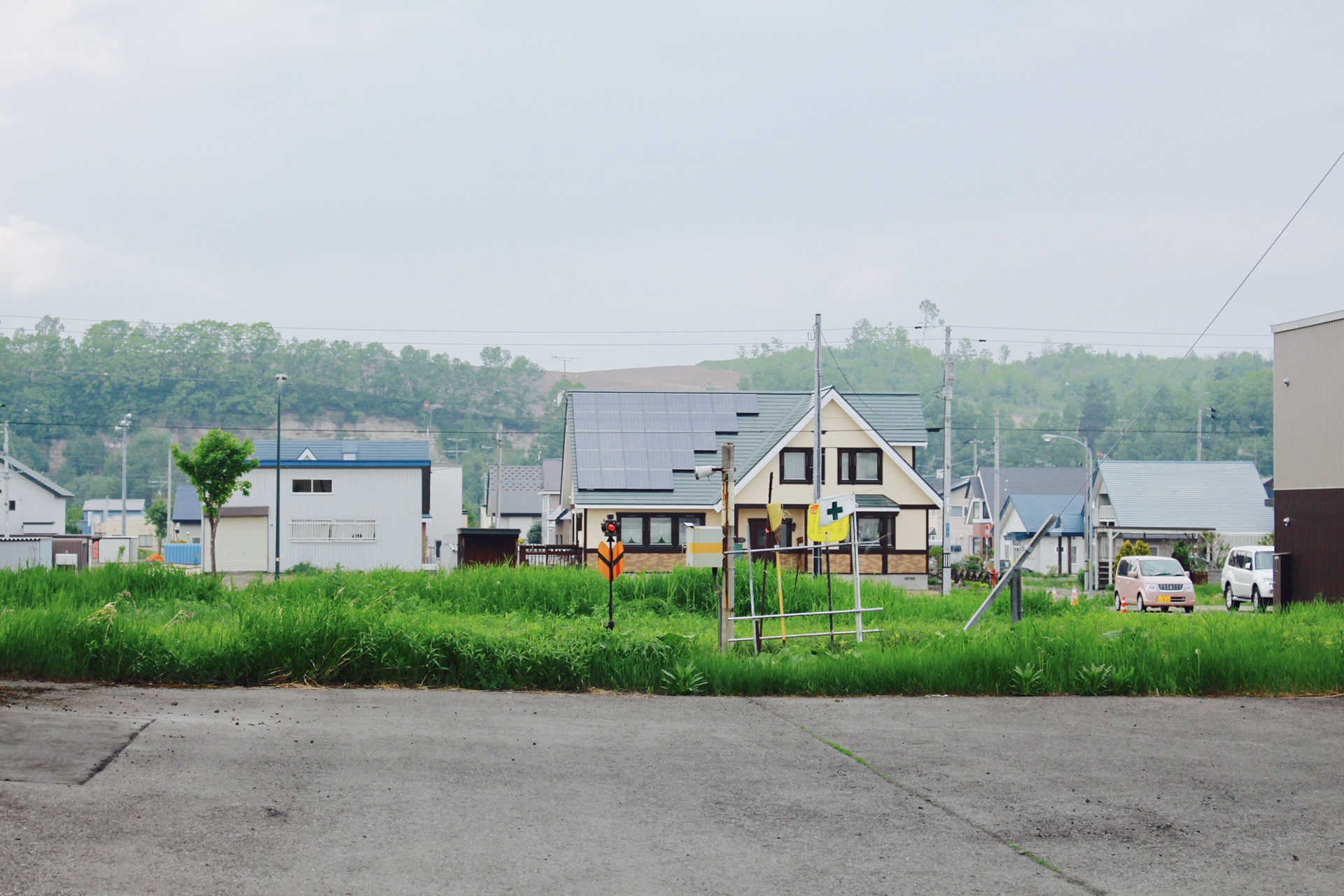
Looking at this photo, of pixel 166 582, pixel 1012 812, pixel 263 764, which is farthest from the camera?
pixel 166 582

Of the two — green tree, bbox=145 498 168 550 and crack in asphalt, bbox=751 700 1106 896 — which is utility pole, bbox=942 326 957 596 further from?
green tree, bbox=145 498 168 550

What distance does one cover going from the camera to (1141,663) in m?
12.0

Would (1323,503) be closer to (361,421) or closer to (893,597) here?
(893,597)

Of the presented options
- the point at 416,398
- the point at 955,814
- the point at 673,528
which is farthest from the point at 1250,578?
the point at 416,398

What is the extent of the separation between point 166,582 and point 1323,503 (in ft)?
72.1

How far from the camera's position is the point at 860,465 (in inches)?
1582

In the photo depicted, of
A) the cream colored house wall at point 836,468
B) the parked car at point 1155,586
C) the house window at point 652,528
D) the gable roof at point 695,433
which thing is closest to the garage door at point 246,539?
the gable roof at point 695,433

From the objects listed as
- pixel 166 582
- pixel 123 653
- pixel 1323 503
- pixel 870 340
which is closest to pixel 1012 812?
pixel 123 653

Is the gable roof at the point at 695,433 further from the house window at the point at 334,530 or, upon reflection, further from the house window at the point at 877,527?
the house window at the point at 334,530

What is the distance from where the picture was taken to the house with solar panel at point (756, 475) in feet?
127

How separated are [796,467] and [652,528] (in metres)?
5.49

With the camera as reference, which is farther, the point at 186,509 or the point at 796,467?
the point at 186,509

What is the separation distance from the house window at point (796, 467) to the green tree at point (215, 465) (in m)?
18.6

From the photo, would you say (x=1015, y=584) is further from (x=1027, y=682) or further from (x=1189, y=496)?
(x=1189, y=496)
